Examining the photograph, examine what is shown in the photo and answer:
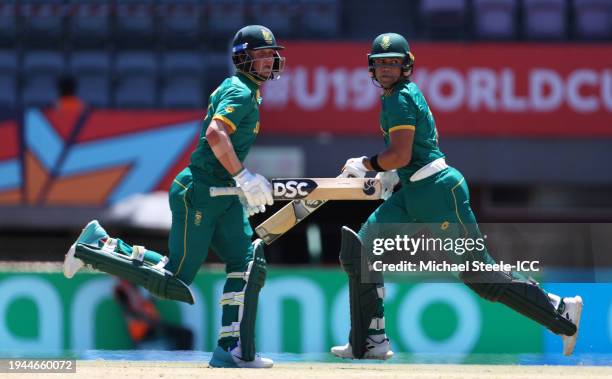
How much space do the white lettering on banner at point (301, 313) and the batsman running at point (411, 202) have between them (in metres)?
2.23

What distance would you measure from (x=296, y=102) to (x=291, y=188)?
23.5 feet

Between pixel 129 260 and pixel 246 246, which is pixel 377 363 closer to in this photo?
pixel 246 246

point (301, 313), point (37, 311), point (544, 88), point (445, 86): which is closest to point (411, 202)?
point (301, 313)

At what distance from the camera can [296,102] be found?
13781 millimetres

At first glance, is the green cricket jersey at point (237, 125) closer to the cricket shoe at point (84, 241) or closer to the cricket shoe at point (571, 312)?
the cricket shoe at point (84, 241)

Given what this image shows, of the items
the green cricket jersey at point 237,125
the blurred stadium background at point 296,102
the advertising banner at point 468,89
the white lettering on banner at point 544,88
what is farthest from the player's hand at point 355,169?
the white lettering on banner at point 544,88

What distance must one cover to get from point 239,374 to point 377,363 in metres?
1.05

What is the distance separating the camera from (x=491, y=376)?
6438mm

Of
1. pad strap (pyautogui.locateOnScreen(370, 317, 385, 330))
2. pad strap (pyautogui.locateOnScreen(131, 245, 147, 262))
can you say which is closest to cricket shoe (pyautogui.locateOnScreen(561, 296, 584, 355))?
pad strap (pyautogui.locateOnScreen(370, 317, 385, 330))

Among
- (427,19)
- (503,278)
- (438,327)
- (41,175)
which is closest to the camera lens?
(503,278)

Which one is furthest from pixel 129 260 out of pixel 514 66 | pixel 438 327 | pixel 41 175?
pixel 514 66

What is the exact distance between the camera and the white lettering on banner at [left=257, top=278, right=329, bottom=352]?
9.02 metres

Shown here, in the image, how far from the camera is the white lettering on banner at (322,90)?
13.7 metres

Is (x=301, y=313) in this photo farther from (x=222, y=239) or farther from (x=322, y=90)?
(x=322, y=90)
